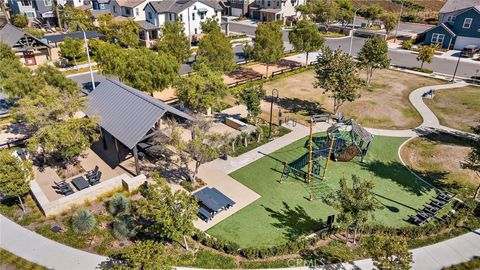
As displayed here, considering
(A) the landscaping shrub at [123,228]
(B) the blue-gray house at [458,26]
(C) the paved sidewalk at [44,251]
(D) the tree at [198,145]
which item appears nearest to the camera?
(C) the paved sidewalk at [44,251]

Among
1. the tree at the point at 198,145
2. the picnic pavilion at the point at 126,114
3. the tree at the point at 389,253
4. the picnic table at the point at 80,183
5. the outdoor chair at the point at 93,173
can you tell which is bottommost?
the picnic table at the point at 80,183

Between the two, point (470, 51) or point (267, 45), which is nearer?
point (267, 45)

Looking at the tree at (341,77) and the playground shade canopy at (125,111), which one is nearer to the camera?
the playground shade canopy at (125,111)

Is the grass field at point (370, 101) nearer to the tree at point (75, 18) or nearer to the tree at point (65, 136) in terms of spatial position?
the tree at point (65, 136)

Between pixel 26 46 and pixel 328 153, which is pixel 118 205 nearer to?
pixel 328 153

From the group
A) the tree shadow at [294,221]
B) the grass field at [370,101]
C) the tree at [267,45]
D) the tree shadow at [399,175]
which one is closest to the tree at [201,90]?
the grass field at [370,101]

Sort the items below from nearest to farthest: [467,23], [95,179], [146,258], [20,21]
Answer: [146,258] → [95,179] → [467,23] → [20,21]

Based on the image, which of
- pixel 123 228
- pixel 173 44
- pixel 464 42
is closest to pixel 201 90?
pixel 173 44
